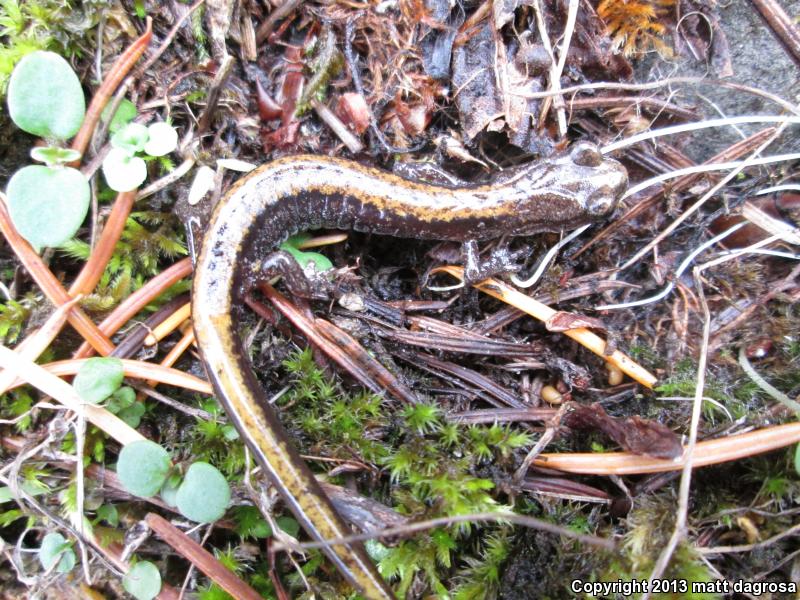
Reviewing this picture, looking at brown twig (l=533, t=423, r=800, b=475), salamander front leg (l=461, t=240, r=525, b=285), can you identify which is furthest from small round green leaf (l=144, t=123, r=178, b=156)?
brown twig (l=533, t=423, r=800, b=475)

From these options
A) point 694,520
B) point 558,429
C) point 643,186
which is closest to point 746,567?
point 694,520

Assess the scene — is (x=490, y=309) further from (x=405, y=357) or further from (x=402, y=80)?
(x=402, y=80)

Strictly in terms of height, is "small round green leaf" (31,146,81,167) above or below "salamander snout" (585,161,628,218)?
above

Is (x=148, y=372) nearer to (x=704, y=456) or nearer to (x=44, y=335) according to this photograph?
(x=44, y=335)

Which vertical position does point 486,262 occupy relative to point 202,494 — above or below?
above

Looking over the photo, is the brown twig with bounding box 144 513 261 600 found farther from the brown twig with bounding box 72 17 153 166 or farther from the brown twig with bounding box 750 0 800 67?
the brown twig with bounding box 750 0 800 67

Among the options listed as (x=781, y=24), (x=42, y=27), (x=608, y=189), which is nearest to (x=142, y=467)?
(x=42, y=27)
